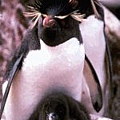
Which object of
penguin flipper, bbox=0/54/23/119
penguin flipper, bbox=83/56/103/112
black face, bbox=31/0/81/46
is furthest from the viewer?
penguin flipper, bbox=83/56/103/112

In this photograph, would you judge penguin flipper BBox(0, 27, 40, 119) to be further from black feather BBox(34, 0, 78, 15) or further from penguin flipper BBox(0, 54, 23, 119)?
black feather BBox(34, 0, 78, 15)

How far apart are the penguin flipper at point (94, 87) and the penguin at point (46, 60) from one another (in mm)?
146

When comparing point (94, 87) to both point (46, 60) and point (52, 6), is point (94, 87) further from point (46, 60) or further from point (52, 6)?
point (52, 6)

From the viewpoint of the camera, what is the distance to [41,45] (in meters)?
1.85

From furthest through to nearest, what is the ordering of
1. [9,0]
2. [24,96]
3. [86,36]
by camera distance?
1. [9,0]
2. [86,36]
3. [24,96]

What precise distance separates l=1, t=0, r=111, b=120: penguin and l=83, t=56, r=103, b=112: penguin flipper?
15 centimetres

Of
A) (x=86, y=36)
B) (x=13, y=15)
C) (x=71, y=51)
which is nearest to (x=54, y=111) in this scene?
(x=71, y=51)

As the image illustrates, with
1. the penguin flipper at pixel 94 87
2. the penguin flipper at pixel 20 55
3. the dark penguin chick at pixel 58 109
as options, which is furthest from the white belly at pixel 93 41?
the penguin flipper at pixel 20 55

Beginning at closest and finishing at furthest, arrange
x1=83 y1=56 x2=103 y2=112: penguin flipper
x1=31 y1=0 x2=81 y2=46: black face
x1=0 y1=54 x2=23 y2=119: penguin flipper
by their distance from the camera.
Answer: x1=31 y1=0 x2=81 y2=46: black face
x1=0 y1=54 x2=23 y2=119: penguin flipper
x1=83 y1=56 x2=103 y2=112: penguin flipper

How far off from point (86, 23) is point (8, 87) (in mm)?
455

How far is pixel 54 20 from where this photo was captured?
177 cm

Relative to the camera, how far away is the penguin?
179 centimetres

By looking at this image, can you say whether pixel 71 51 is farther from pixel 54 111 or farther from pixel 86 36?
pixel 86 36

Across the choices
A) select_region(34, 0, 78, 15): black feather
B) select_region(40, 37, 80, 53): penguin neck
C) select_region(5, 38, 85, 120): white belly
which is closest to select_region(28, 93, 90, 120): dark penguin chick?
select_region(5, 38, 85, 120): white belly
